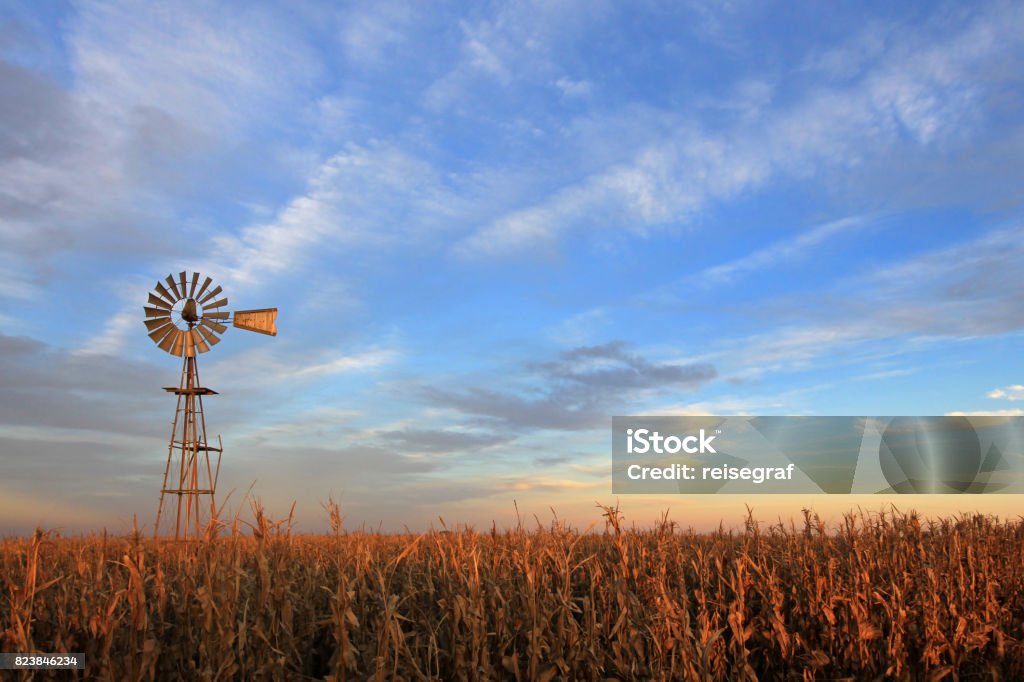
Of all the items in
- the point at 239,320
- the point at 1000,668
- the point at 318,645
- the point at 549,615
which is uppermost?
the point at 239,320

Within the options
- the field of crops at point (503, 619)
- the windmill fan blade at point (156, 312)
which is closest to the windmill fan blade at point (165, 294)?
the windmill fan blade at point (156, 312)

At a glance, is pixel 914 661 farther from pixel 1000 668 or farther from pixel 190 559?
pixel 190 559

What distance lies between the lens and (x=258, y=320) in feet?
93.3

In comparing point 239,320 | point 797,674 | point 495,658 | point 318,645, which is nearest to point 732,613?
point 797,674

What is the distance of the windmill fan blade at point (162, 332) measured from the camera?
1057 inches

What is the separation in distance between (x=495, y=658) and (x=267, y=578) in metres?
2.13

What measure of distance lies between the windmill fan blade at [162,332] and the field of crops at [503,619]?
59.3 ft

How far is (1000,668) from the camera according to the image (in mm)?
8672

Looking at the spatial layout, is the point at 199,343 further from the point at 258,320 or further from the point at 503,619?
the point at 503,619

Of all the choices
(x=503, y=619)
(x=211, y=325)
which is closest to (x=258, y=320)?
(x=211, y=325)

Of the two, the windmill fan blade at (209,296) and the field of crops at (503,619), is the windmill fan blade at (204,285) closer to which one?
the windmill fan blade at (209,296)

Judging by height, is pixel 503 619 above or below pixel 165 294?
below

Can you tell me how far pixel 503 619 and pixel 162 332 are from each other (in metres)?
24.0

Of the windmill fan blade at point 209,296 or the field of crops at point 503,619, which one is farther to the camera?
the windmill fan blade at point 209,296
